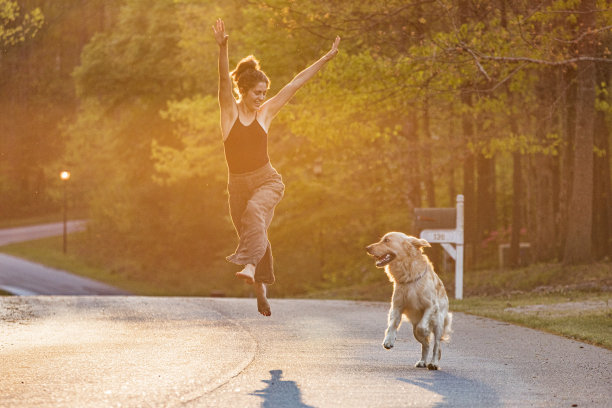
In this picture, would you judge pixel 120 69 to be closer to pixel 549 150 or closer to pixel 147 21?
pixel 147 21

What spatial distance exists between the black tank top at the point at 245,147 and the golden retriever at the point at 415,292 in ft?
4.37

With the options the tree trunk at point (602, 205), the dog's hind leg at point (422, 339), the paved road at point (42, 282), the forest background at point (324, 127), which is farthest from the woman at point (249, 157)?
the paved road at point (42, 282)

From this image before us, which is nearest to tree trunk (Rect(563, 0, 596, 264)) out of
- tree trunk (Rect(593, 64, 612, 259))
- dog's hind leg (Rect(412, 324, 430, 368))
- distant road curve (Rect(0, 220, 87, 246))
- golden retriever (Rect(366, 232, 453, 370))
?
tree trunk (Rect(593, 64, 612, 259))

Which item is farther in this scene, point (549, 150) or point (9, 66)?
point (9, 66)

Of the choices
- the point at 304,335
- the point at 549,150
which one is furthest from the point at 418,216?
the point at 304,335

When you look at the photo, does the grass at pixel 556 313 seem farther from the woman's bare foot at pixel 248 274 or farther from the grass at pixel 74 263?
the grass at pixel 74 263

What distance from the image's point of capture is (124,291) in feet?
122

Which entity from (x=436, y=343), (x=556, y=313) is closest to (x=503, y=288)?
(x=556, y=313)

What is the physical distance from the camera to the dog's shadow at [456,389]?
26.8 ft

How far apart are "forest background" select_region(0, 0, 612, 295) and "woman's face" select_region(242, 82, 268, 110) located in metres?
8.95

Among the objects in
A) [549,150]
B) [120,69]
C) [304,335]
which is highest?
[120,69]

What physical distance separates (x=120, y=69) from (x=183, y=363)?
39.0 m

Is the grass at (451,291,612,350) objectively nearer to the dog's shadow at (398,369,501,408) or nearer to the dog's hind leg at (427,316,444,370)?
the dog's hind leg at (427,316,444,370)

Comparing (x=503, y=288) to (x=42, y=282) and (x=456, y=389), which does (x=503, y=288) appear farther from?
(x=456, y=389)
